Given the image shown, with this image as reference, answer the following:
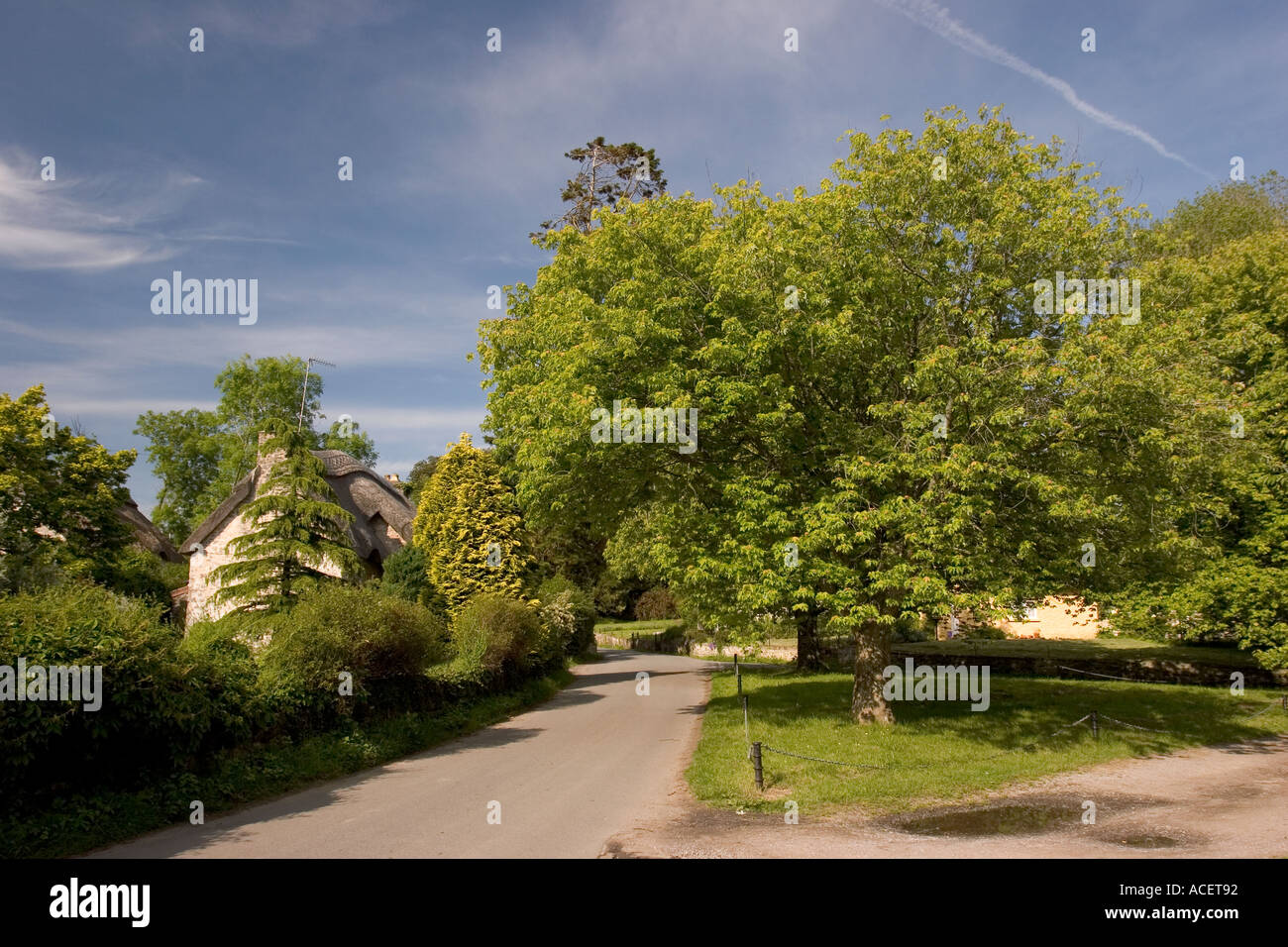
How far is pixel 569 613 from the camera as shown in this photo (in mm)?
35500

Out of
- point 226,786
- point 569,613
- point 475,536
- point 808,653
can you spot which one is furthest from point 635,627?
point 226,786

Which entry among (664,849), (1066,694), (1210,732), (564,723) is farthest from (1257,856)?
(1066,694)

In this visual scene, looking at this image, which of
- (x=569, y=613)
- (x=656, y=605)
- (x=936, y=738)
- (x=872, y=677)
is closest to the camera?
(x=936, y=738)

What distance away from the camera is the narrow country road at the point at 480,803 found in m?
8.08

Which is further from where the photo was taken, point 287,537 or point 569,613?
point 569,613

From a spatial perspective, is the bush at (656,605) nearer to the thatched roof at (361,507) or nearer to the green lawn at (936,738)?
the thatched roof at (361,507)

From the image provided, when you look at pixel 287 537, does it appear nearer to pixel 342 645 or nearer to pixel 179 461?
pixel 342 645

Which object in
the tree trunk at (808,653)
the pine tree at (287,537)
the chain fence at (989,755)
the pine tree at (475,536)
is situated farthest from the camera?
the tree trunk at (808,653)

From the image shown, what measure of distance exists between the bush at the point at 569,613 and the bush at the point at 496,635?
6.78 m

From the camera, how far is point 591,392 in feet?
45.7

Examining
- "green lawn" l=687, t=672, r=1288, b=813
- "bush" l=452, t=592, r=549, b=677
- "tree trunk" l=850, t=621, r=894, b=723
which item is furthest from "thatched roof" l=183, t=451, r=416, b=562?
"tree trunk" l=850, t=621, r=894, b=723

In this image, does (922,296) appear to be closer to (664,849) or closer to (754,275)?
(754,275)

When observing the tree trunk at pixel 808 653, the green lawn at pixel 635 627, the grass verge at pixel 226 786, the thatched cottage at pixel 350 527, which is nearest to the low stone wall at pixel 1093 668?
the tree trunk at pixel 808 653

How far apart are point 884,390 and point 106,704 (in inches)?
540
